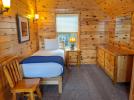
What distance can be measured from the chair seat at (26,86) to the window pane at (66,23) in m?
2.94

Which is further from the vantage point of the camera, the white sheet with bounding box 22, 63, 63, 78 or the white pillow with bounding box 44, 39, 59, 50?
the white pillow with bounding box 44, 39, 59, 50

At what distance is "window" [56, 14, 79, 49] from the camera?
16.2ft

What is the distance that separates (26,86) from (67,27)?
3215mm

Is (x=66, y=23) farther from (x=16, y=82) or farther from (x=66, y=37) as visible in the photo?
(x=16, y=82)

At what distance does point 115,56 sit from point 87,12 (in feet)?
7.55

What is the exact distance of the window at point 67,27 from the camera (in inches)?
195

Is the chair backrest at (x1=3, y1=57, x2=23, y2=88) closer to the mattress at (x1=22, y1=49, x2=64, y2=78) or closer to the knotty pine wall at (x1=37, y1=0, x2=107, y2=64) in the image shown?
the mattress at (x1=22, y1=49, x2=64, y2=78)

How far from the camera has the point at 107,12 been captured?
16.0ft

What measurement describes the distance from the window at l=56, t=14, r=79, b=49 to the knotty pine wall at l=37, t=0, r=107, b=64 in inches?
5.8

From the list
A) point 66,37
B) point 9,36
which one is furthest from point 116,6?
point 9,36

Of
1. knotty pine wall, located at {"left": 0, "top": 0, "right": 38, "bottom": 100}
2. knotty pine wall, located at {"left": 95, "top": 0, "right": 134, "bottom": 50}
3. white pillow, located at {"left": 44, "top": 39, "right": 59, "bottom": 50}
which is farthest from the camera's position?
white pillow, located at {"left": 44, "top": 39, "right": 59, "bottom": 50}

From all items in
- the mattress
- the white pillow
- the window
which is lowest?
the mattress

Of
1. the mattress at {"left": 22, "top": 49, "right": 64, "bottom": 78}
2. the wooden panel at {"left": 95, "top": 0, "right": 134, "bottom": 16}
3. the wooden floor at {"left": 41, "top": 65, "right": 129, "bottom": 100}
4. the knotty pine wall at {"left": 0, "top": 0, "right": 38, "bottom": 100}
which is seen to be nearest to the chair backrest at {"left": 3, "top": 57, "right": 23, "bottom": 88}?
the knotty pine wall at {"left": 0, "top": 0, "right": 38, "bottom": 100}

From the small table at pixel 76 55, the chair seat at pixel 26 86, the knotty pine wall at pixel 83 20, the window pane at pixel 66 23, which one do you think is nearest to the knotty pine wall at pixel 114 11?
the knotty pine wall at pixel 83 20
